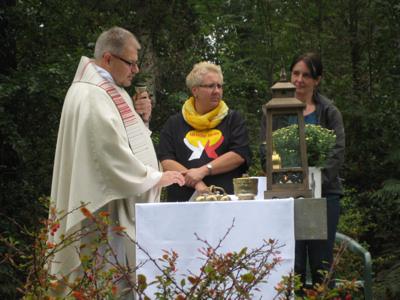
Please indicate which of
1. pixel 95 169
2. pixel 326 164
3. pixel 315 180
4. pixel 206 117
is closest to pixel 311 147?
Answer: pixel 315 180

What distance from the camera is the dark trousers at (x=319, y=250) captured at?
18.6 ft

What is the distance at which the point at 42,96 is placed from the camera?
8516 mm

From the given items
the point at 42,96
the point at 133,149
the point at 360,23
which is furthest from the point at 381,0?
the point at 133,149

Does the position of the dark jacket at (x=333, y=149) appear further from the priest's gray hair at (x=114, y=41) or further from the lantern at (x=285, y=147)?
the priest's gray hair at (x=114, y=41)

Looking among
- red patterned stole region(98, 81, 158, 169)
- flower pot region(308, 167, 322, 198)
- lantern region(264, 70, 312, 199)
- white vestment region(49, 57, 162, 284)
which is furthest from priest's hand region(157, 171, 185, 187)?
flower pot region(308, 167, 322, 198)

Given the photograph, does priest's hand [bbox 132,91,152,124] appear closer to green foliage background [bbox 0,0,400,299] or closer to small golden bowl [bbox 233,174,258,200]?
small golden bowl [bbox 233,174,258,200]

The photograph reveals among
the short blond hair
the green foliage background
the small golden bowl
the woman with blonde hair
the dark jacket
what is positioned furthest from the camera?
the green foliage background

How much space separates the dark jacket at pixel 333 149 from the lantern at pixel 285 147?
488mm

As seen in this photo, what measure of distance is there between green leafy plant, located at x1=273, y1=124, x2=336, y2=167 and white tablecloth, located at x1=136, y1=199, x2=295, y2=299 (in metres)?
0.47

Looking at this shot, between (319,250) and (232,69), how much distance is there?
4.63m

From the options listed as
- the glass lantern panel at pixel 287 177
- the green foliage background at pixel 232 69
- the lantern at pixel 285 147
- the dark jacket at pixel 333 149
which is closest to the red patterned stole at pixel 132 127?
the dark jacket at pixel 333 149

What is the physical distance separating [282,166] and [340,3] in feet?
17.0

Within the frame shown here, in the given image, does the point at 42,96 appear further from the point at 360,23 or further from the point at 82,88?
the point at 360,23

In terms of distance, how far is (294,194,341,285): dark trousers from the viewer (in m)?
5.68
